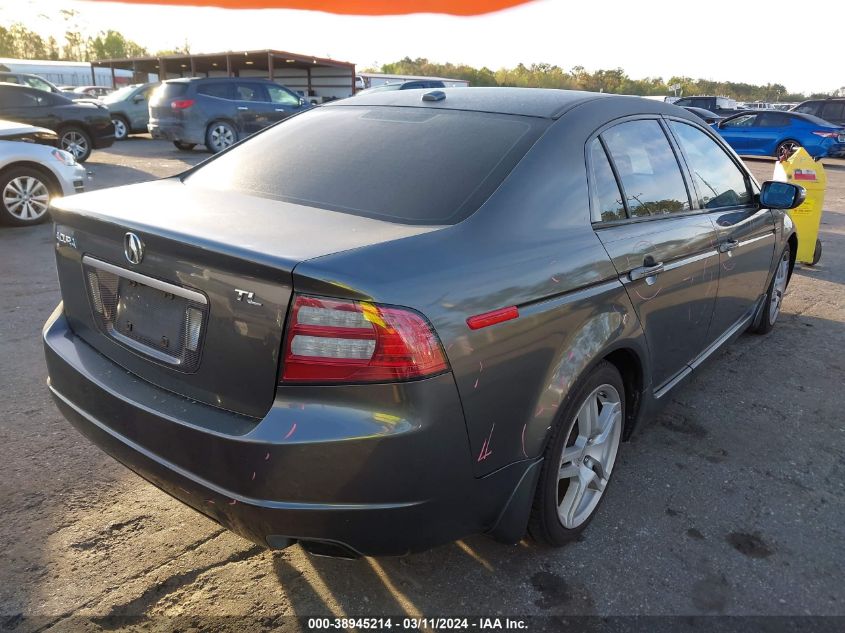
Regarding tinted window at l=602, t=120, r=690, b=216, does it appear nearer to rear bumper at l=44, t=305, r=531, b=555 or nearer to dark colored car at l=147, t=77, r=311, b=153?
rear bumper at l=44, t=305, r=531, b=555

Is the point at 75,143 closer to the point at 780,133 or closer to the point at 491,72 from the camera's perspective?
the point at 780,133

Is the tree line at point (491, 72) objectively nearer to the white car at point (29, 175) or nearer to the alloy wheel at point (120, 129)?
the alloy wheel at point (120, 129)

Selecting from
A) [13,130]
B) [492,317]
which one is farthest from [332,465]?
[13,130]

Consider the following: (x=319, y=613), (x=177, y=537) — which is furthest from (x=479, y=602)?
(x=177, y=537)

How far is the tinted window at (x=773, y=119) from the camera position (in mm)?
18375

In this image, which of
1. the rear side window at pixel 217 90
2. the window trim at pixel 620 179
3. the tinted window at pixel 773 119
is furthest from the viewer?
the tinted window at pixel 773 119

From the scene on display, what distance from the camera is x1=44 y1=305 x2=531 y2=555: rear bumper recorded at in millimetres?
1787

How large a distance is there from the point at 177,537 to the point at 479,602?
121 centimetres

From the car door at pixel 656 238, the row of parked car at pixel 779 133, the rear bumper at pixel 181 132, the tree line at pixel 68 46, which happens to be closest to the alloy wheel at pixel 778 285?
the car door at pixel 656 238

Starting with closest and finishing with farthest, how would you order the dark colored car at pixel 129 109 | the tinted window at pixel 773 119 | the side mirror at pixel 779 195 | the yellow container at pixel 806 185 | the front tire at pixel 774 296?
the side mirror at pixel 779 195
the front tire at pixel 774 296
the yellow container at pixel 806 185
the tinted window at pixel 773 119
the dark colored car at pixel 129 109

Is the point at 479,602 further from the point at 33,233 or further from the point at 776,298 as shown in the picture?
the point at 33,233

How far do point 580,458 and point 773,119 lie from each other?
19335 millimetres

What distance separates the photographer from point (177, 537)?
262 centimetres

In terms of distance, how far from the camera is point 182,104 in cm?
1509
